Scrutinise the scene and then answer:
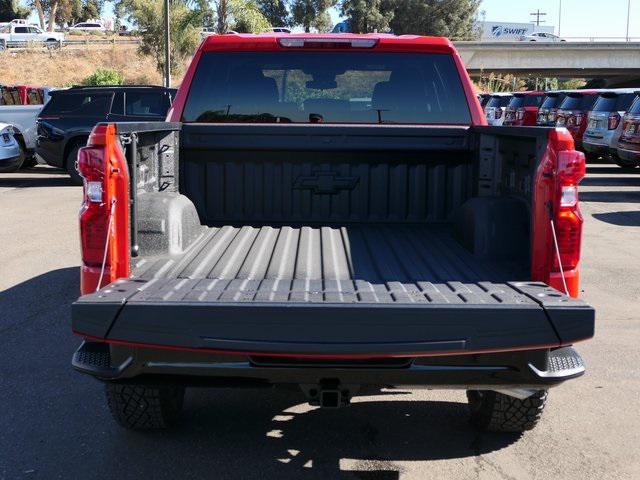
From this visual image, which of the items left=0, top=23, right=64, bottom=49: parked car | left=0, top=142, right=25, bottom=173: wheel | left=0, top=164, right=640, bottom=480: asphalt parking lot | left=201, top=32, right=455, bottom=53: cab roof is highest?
left=0, top=23, right=64, bottom=49: parked car

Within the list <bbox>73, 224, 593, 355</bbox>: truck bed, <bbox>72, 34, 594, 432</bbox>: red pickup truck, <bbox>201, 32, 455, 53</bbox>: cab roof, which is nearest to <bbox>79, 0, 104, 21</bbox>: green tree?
<bbox>201, 32, 455, 53</bbox>: cab roof

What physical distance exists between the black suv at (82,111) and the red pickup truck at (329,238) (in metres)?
10.7

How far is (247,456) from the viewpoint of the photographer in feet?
12.9

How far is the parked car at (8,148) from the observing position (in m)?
16.4

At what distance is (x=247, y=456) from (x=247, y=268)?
0.94 meters

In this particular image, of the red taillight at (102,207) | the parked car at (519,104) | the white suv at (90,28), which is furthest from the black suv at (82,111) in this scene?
the white suv at (90,28)

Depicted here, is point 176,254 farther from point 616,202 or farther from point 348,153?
point 616,202

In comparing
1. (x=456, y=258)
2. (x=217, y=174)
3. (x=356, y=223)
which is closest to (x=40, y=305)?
A: (x=217, y=174)

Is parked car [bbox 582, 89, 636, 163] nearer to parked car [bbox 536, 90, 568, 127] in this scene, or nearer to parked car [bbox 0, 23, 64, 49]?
parked car [bbox 536, 90, 568, 127]

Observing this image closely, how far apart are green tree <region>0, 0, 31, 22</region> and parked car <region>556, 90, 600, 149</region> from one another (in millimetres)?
81477

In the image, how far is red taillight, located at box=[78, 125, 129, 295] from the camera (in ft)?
11.0

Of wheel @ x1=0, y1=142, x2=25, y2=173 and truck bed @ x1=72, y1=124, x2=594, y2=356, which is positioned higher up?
truck bed @ x1=72, y1=124, x2=594, y2=356

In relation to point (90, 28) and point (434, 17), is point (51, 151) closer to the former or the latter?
point (434, 17)

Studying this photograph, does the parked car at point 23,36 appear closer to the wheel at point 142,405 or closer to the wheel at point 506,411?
the wheel at point 142,405
